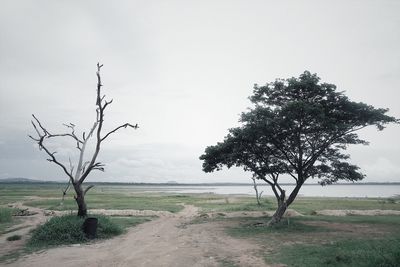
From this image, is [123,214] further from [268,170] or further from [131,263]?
[131,263]

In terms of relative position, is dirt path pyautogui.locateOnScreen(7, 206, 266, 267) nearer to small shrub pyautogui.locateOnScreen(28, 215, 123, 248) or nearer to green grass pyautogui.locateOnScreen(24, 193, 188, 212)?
small shrub pyautogui.locateOnScreen(28, 215, 123, 248)

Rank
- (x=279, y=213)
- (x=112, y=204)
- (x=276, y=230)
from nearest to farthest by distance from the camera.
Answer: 1. (x=276, y=230)
2. (x=279, y=213)
3. (x=112, y=204)

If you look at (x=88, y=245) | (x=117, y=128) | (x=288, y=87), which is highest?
(x=288, y=87)

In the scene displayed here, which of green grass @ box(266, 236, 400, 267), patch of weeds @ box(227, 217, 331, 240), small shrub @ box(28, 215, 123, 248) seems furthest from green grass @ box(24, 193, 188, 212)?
green grass @ box(266, 236, 400, 267)

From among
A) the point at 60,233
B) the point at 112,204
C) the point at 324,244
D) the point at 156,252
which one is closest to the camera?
the point at 156,252

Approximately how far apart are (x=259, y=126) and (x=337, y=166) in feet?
26.2

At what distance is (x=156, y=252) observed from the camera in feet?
50.7

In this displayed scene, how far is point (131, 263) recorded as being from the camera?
13.1 m

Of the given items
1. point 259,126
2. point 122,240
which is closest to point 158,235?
point 122,240

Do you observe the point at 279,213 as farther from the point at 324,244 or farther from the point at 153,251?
the point at 153,251

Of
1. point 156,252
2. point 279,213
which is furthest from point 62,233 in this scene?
point 279,213

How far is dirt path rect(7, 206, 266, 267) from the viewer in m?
13.4

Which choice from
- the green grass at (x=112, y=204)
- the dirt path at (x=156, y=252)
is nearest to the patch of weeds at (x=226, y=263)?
the dirt path at (x=156, y=252)

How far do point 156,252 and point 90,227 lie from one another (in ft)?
19.3
